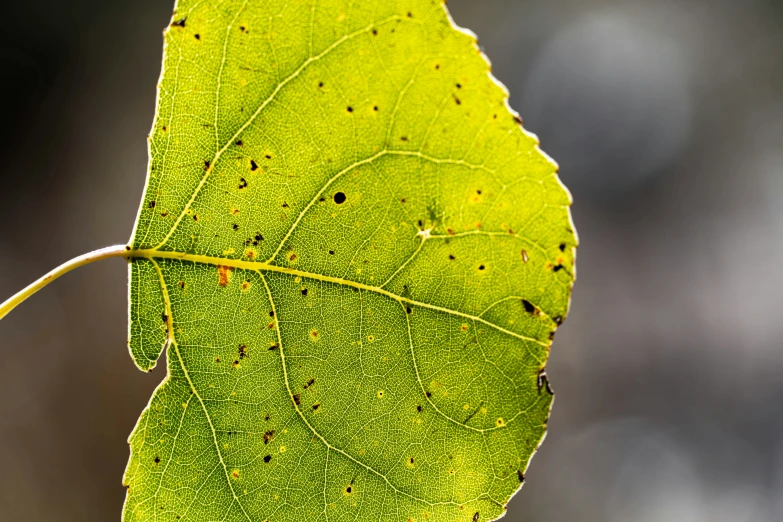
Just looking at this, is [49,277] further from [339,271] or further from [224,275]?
[339,271]

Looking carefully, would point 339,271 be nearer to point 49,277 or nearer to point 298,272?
point 298,272

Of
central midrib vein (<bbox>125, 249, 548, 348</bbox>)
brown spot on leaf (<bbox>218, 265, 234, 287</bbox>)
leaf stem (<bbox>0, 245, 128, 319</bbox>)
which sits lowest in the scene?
leaf stem (<bbox>0, 245, 128, 319</bbox>)

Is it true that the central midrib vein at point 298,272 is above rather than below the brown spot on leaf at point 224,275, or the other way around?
above

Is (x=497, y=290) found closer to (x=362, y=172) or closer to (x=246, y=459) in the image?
(x=362, y=172)

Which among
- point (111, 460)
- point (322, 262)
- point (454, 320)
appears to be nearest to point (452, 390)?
point (454, 320)

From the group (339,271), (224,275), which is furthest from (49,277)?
(339,271)

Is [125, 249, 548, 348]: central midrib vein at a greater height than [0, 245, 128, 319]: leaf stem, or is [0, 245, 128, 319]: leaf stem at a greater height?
[125, 249, 548, 348]: central midrib vein

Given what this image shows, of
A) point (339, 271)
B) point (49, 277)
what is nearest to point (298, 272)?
point (339, 271)

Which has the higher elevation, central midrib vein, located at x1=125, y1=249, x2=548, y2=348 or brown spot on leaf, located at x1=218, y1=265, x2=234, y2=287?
central midrib vein, located at x1=125, y1=249, x2=548, y2=348
